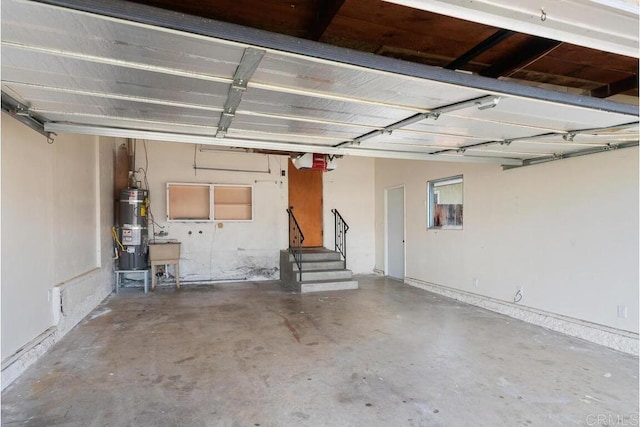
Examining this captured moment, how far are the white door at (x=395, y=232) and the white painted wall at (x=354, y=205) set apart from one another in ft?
2.13

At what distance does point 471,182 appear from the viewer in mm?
5719

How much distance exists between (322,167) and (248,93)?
420 cm

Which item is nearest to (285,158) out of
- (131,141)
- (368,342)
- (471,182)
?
(131,141)

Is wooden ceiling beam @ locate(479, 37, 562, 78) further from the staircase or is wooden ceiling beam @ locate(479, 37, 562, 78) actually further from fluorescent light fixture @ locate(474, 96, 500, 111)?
the staircase

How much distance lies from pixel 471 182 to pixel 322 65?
4601mm

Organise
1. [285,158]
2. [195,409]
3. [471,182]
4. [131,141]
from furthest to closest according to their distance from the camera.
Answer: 1. [285,158]
2. [131,141]
3. [471,182]
4. [195,409]

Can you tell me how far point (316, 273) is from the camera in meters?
6.81

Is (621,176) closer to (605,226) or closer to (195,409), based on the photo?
(605,226)

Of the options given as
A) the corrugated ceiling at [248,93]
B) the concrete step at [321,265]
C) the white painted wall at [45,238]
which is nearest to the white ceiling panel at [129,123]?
the corrugated ceiling at [248,93]

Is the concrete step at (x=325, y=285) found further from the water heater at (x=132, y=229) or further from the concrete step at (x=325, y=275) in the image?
the water heater at (x=132, y=229)

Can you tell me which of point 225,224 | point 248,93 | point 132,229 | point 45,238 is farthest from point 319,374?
point 225,224

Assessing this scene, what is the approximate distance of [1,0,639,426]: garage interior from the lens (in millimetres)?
1796

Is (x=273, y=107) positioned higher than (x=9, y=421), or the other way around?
(x=273, y=107)

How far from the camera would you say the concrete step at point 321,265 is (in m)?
6.99
